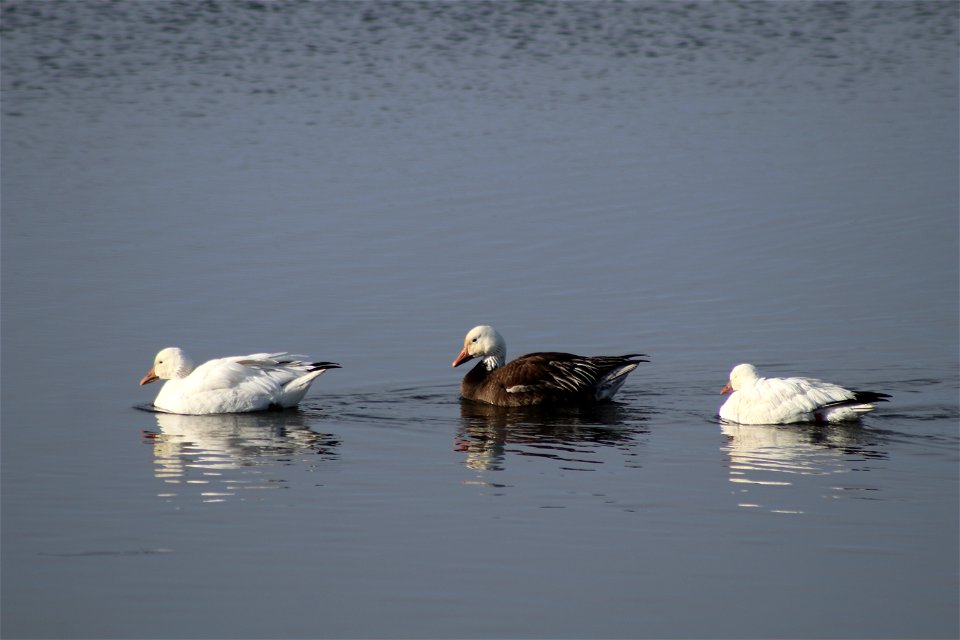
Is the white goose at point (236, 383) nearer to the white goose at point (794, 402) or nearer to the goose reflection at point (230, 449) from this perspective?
the goose reflection at point (230, 449)

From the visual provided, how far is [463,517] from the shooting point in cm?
938

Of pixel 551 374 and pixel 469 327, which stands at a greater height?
pixel 469 327

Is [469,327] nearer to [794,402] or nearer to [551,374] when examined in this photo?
[551,374]

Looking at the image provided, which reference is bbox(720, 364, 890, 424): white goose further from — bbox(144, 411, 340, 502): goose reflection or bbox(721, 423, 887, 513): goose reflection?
bbox(144, 411, 340, 502): goose reflection

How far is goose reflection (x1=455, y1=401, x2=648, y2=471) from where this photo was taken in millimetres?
11203

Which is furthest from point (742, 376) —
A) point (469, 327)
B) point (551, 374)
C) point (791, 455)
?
point (469, 327)

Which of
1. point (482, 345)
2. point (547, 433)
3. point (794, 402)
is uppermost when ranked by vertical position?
point (482, 345)

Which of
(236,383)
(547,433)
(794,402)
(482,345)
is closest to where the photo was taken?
(794,402)

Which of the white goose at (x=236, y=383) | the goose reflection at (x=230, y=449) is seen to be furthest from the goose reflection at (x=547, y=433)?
the white goose at (x=236, y=383)

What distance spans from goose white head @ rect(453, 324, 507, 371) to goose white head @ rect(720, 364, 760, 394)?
249 cm

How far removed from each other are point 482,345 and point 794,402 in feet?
10.7

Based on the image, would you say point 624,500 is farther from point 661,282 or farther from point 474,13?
point 474,13

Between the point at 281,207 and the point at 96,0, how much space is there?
21.2m

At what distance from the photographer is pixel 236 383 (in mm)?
12930
